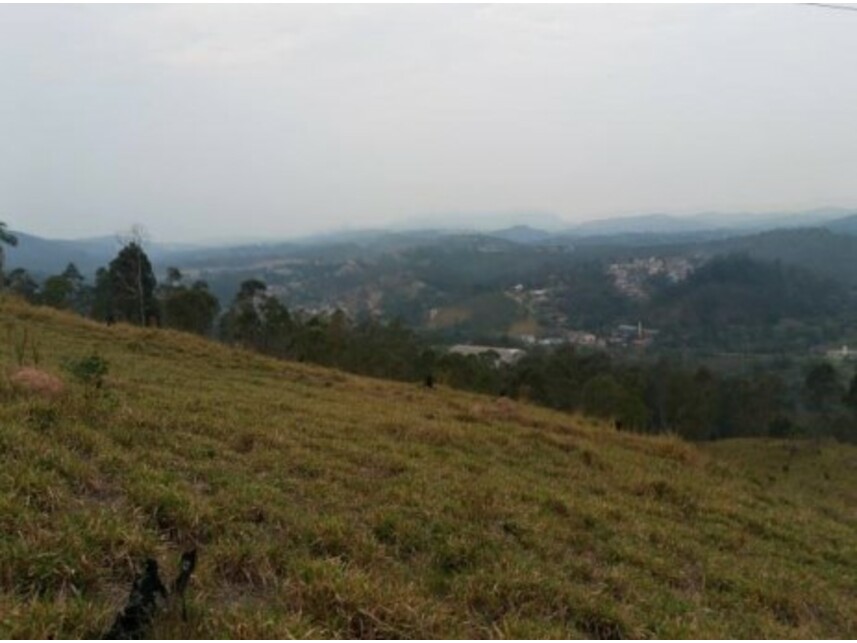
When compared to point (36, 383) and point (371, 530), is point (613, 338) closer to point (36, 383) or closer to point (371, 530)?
point (36, 383)

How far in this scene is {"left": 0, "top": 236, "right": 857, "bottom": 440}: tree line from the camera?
113ft

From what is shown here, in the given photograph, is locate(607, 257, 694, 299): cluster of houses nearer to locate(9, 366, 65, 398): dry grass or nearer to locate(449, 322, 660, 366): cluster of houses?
locate(449, 322, 660, 366): cluster of houses

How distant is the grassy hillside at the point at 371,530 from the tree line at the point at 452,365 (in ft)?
67.7

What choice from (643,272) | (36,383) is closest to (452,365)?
(36,383)

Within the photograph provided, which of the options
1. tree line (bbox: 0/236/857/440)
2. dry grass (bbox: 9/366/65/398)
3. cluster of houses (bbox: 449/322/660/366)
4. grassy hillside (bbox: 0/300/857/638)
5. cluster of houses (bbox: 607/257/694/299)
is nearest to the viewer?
grassy hillside (bbox: 0/300/857/638)

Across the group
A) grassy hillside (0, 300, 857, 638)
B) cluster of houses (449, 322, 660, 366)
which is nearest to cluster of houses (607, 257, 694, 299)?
cluster of houses (449, 322, 660, 366)

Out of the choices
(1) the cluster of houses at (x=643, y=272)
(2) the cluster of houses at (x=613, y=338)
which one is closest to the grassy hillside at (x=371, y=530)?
(2) the cluster of houses at (x=613, y=338)

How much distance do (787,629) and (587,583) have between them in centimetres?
130

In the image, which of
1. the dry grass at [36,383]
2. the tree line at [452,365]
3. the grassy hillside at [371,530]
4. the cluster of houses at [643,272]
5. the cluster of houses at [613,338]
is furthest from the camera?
the cluster of houses at [643,272]

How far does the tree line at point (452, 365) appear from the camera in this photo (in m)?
34.5

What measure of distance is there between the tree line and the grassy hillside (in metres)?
20.6

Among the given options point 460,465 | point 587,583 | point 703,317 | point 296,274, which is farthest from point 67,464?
point 296,274

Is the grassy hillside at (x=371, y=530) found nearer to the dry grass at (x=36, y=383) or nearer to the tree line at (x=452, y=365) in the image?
the dry grass at (x=36, y=383)

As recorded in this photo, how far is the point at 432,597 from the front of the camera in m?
3.95
